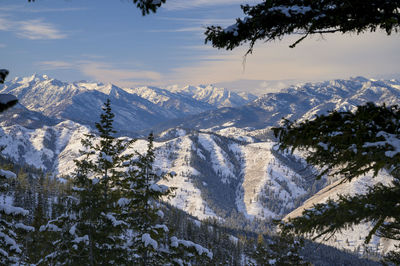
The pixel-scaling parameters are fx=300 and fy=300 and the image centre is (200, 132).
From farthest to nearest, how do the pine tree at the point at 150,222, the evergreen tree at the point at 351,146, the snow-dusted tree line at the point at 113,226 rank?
the pine tree at the point at 150,222, the snow-dusted tree line at the point at 113,226, the evergreen tree at the point at 351,146

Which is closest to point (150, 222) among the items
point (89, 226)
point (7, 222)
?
point (89, 226)

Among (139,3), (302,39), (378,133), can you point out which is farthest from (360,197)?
(139,3)

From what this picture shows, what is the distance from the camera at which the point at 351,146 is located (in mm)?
→ 4953

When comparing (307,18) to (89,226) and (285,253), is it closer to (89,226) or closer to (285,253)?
(89,226)

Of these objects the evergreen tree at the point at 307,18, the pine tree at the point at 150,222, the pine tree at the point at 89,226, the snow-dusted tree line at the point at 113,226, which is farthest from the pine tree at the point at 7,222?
the evergreen tree at the point at 307,18

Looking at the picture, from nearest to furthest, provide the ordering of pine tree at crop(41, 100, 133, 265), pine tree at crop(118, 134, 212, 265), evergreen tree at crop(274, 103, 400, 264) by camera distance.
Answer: evergreen tree at crop(274, 103, 400, 264)
pine tree at crop(41, 100, 133, 265)
pine tree at crop(118, 134, 212, 265)

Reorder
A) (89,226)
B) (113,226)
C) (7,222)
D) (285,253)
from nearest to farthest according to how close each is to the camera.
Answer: (7,222)
(113,226)
(89,226)
(285,253)

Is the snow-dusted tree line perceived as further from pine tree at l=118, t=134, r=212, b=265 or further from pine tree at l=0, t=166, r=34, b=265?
pine tree at l=0, t=166, r=34, b=265

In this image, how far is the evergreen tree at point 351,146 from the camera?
484 centimetres

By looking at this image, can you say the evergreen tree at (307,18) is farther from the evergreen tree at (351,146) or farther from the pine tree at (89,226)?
the pine tree at (89,226)

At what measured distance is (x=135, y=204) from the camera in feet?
57.5

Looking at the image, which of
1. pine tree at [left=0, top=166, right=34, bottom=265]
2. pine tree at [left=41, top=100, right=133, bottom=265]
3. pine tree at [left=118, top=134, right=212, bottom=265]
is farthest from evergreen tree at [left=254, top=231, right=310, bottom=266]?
pine tree at [left=0, top=166, right=34, bottom=265]

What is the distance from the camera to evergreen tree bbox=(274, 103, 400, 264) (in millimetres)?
4837

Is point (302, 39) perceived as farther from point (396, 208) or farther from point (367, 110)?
point (396, 208)
